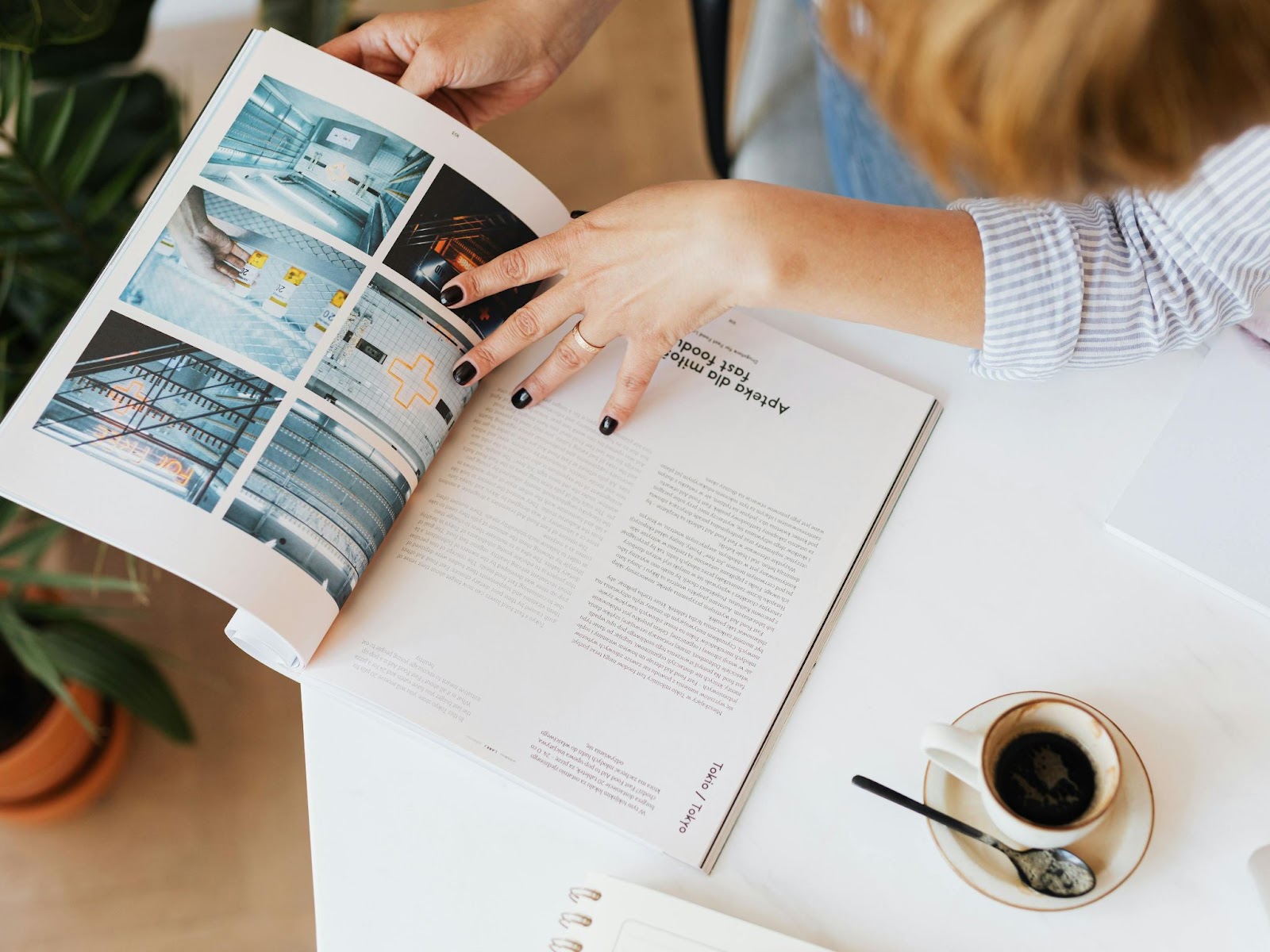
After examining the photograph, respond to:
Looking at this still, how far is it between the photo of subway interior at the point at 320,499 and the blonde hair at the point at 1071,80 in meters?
0.39

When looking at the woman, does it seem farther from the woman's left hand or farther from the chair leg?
the chair leg

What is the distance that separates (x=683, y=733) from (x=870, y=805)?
13cm

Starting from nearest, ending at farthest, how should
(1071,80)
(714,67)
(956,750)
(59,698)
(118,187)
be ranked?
(1071,80), (956,750), (118,187), (714,67), (59,698)

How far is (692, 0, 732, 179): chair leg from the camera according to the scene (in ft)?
3.46

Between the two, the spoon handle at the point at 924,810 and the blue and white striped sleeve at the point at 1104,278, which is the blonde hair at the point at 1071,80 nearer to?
the blue and white striped sleeve at the point at 1104,278

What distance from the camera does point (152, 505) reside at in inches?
22.9

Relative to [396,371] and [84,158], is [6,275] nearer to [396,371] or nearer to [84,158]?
[84,158]

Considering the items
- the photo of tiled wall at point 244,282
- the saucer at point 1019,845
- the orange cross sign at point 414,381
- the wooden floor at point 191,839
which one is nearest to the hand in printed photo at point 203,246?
the photo of tiled wall at point 244,282

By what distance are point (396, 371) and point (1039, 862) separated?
52 centimetres

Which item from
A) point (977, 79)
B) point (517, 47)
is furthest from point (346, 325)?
point (977, 79)

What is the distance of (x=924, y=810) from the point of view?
603 millimetres

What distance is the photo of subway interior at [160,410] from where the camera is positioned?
585mm

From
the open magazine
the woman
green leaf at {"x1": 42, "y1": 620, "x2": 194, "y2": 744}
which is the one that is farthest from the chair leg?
green leaf at {"x1": 42, "y1": 620, "x2": 194, "y2": 744}

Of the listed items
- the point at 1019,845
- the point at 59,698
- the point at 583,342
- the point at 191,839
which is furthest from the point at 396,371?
the point at 191,839
